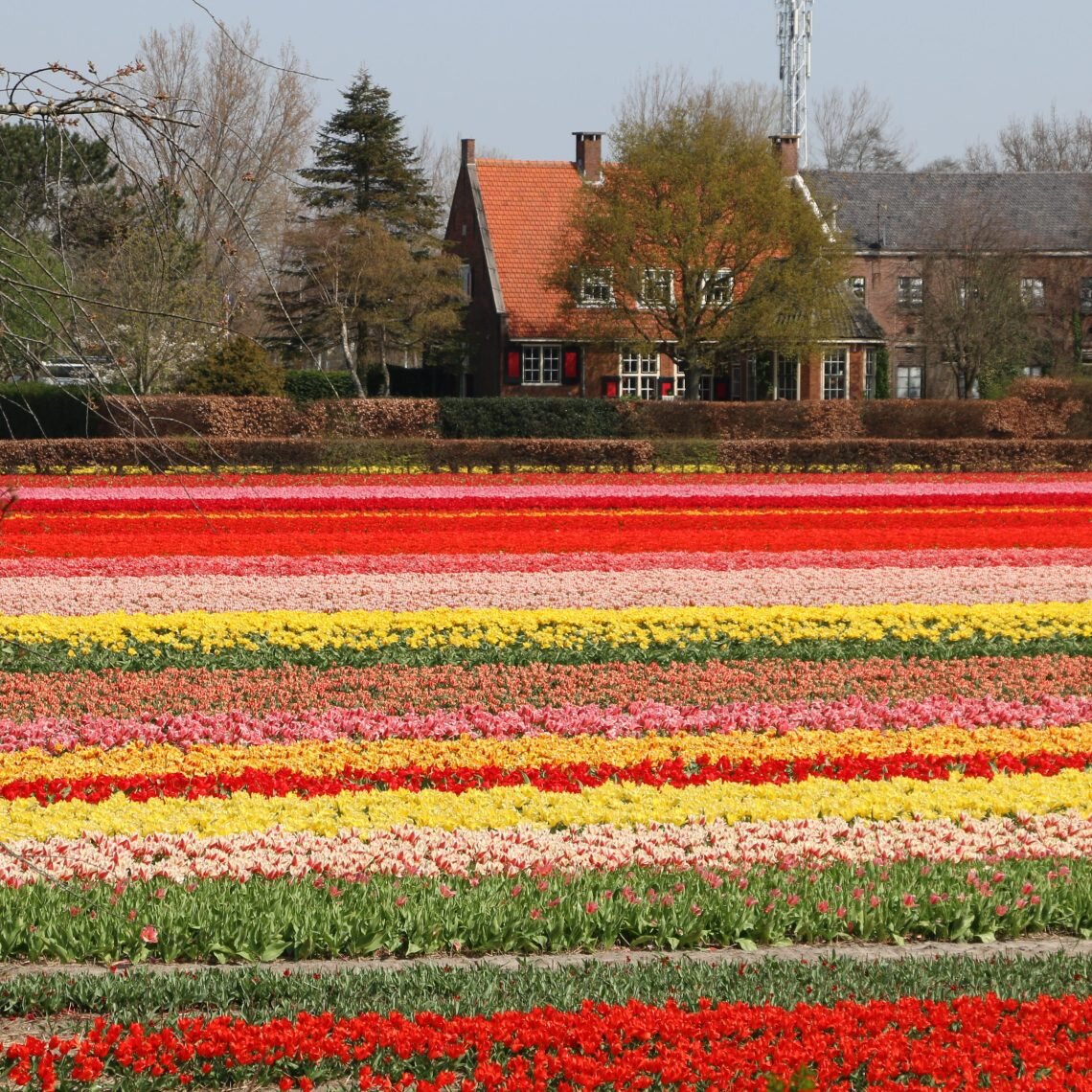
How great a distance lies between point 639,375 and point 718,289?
4998 mm

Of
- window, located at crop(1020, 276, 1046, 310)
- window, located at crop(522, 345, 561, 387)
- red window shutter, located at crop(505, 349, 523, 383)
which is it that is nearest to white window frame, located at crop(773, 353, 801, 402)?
window, located at crop(522, 345, 561, 387)

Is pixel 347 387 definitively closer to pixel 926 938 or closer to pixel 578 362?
pixel 578 362

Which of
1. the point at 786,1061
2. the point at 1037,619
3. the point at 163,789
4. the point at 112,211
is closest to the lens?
the point at 786,1061

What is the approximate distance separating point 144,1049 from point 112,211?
2.52 meters

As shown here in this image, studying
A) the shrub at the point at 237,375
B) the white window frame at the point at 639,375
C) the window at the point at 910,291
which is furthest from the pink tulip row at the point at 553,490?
the window at the point at 910,291

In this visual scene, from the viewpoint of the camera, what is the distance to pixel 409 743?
880cm

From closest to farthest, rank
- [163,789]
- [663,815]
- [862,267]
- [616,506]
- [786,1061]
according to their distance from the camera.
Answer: [786,1061], [663,815], [163,789], [616,506], [862,267]

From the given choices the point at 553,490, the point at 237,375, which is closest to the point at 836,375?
the point at 237,375

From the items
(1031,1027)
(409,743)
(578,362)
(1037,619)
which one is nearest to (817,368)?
(578,362)

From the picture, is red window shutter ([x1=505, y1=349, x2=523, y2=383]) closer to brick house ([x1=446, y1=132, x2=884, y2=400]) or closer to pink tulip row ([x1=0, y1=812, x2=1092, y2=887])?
brick house ([x1=446, y1=132, x2=884, y2=400])

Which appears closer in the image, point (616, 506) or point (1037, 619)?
point (1037, 619)

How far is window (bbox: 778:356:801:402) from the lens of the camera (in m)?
46.4

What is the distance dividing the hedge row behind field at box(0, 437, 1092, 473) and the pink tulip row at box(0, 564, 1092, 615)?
14340 mm

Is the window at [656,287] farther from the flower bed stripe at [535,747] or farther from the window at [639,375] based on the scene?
the flower bed stripe at [535,747]
